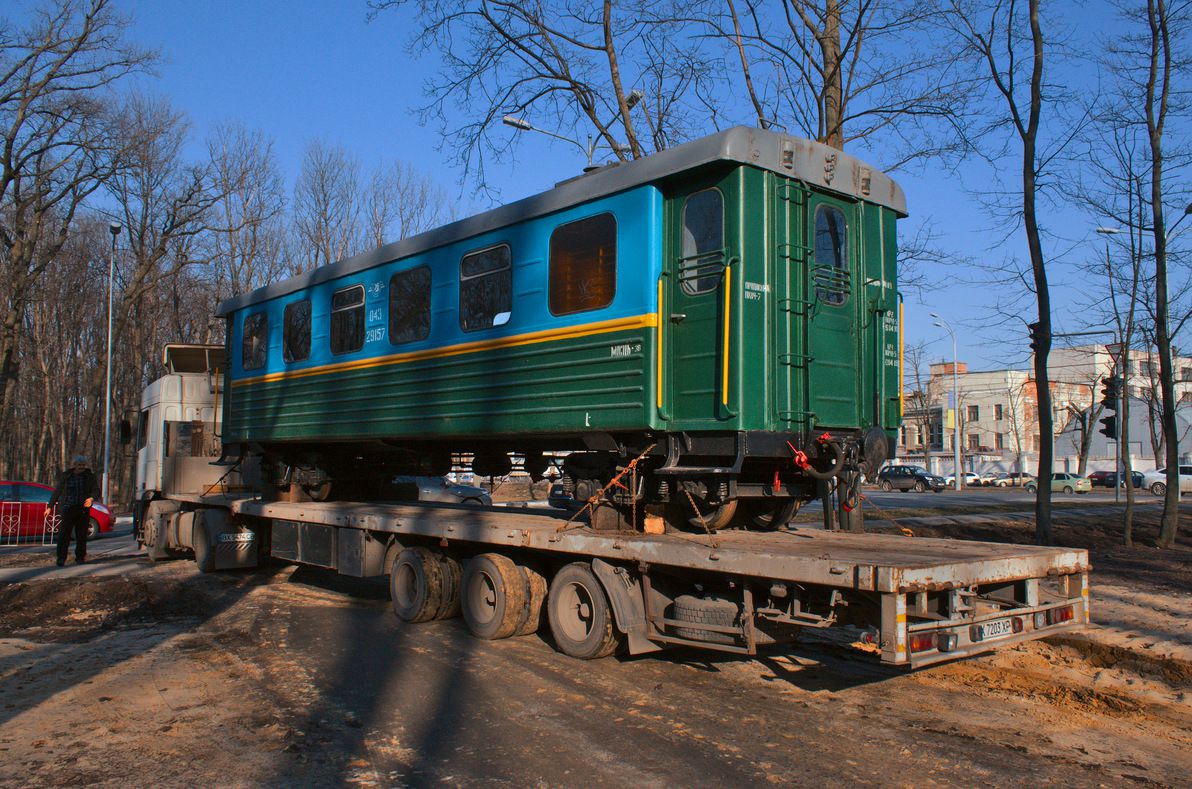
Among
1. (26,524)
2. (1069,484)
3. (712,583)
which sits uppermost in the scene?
(712,583)

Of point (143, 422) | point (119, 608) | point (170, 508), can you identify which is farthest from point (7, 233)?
point (119, 608)

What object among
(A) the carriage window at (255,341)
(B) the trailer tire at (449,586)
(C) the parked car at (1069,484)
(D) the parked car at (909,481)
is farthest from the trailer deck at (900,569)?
(C) the parked car at (1069,484)

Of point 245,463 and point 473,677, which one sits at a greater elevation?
point 245,463

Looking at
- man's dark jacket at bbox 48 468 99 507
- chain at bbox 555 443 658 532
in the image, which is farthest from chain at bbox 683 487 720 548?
man's dark jacket at bbox 48 468 99 507

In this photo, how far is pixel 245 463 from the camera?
47.6 feet

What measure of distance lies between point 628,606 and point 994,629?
2476mm

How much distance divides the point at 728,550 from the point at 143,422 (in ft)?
44.4

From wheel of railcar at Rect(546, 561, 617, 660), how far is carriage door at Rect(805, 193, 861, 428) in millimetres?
2162

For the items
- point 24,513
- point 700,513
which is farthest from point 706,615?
point 24,513

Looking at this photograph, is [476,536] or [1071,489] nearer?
[476,536]

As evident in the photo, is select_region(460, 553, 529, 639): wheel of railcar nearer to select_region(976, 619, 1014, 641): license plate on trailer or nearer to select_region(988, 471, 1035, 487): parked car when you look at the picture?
select_region(976, 619, 1014, 641): license plate on trailer

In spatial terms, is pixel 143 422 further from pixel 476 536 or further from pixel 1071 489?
Result: pixel 1071 489

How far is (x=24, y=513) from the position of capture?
64.8 ft

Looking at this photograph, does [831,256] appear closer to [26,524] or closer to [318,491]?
[318,491]
